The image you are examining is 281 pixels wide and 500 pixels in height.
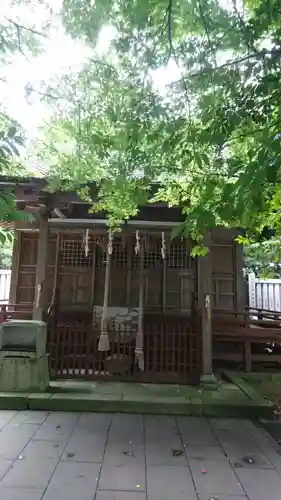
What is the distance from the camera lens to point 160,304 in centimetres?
812

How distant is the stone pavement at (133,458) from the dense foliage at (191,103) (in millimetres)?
2102

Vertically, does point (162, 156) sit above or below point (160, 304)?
above

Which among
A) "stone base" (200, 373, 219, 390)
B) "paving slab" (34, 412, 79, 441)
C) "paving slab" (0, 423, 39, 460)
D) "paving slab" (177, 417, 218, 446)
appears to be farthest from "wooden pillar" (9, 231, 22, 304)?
"paving slab" (177, 417, 218, 446)

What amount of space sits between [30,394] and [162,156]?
3.55 meters

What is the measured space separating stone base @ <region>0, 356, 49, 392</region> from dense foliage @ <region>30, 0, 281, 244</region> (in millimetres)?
2787

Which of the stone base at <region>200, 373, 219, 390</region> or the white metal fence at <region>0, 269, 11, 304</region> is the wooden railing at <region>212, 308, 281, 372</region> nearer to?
the stone base at <region>200, 373, 219, 390</region>

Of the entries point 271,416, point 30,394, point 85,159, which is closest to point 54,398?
point 30,394

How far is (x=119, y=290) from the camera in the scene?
8.17m

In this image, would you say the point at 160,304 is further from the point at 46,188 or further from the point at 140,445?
the point at 140,445

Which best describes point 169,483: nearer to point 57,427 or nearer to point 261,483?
point 261,483

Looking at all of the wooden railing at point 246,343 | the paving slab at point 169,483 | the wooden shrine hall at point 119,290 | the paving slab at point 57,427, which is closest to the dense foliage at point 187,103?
the wooden shrine hall at point 119,290

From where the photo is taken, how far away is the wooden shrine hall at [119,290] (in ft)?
20.1

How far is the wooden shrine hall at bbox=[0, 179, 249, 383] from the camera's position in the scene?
611 centimetres

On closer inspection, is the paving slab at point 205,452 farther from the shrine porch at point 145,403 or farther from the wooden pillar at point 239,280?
the wooden pillar at point 239,280
